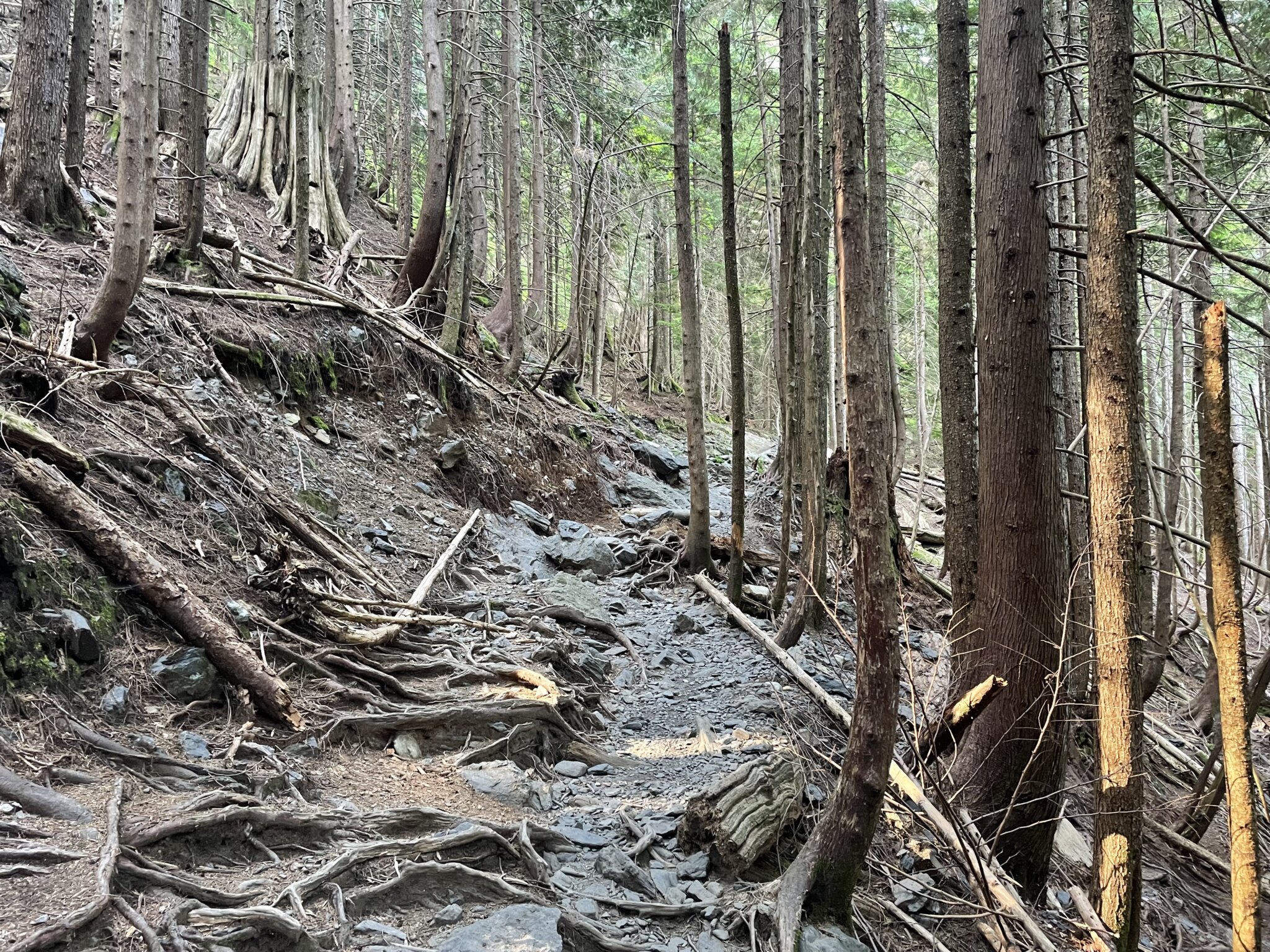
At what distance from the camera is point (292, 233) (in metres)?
11.3

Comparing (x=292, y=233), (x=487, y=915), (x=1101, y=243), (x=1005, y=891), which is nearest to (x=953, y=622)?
(x=1005, y=891)

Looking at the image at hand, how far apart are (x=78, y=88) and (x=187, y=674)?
7.26 metres

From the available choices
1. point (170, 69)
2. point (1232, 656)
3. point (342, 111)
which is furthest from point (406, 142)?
point (1232, 656)

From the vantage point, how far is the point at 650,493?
12391mm

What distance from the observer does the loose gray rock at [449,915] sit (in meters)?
3.41

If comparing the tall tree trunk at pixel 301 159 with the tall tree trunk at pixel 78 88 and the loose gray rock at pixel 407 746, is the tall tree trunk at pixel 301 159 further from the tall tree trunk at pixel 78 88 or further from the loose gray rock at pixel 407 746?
the loose gray rock at pixel 407 746

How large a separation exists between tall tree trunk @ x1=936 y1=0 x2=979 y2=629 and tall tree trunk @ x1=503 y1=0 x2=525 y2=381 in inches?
283

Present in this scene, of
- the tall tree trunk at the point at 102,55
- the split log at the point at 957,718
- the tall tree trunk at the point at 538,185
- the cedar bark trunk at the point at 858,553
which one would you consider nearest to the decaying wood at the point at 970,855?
the split log at the point at 957,718

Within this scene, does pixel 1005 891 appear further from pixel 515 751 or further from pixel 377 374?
pixel 377 374

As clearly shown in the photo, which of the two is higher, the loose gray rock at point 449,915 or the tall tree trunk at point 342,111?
the tall tree trunk at point 342,111

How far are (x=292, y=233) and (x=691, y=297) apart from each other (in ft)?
19.7

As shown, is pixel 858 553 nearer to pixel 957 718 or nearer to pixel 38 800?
pixel 957 718

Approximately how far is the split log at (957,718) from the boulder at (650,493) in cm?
672

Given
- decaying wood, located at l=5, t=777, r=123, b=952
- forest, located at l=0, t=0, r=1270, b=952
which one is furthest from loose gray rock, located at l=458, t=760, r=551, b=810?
decaying wood, located at l=5, t=777, r=123, b=952
